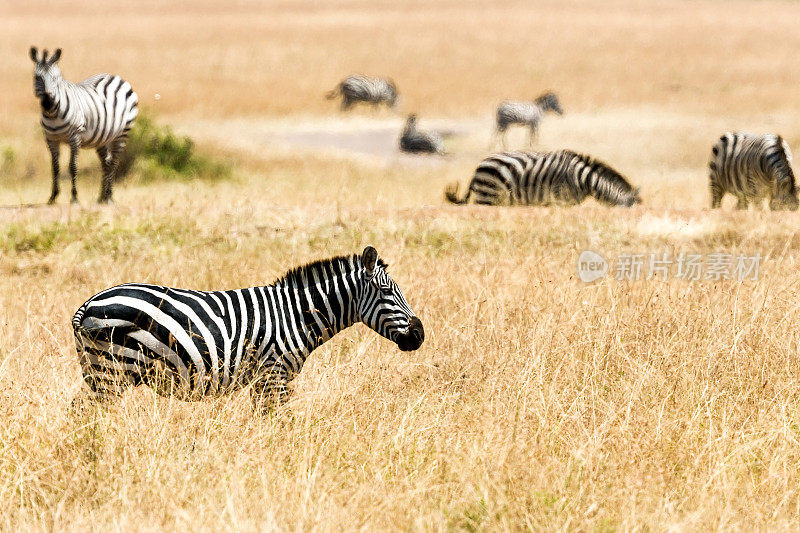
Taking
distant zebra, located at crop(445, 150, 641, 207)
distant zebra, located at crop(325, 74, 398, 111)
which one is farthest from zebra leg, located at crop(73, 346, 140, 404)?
distant zebra, located at crop(325, 74, 398, 111)

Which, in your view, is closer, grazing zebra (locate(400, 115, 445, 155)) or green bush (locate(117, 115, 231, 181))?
green bush (locate(117, 115, 231, 181))

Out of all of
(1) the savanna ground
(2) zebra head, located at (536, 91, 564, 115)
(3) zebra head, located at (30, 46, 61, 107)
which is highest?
(2) zebra head, located at (536, 91, 564, 115)

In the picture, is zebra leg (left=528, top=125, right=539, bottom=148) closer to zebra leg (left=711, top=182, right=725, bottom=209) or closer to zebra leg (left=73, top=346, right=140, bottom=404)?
zebra leg (left=711, top=182, right=725, bottom=209)

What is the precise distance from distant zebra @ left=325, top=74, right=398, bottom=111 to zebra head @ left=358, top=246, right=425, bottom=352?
29.3 meters

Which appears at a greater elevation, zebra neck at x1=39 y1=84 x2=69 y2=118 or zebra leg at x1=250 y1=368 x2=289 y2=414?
zebra neck at x1=39 y1=84 x2=69 y2=118

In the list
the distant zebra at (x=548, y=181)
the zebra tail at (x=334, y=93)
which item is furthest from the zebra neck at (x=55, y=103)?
the zebra tail at (x=334, y=93)

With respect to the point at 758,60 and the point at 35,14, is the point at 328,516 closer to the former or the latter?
the point at 758,60

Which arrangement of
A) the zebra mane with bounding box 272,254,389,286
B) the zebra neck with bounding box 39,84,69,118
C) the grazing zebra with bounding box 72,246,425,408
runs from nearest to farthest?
the grazing zebra with bounding box 72,246,425,408
the zebra mane with bounding box 272,254,389,286
the zebra neck with bounding box 39,84,69,118

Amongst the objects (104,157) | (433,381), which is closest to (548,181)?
(104,157)

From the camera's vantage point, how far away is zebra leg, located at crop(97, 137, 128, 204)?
12508 millimetres

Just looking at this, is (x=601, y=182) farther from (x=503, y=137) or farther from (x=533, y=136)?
(x=533, y=136)

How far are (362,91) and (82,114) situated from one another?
2252 cm

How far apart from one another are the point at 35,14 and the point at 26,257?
67601 millimetres

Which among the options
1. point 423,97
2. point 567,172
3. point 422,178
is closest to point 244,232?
point 567,172
